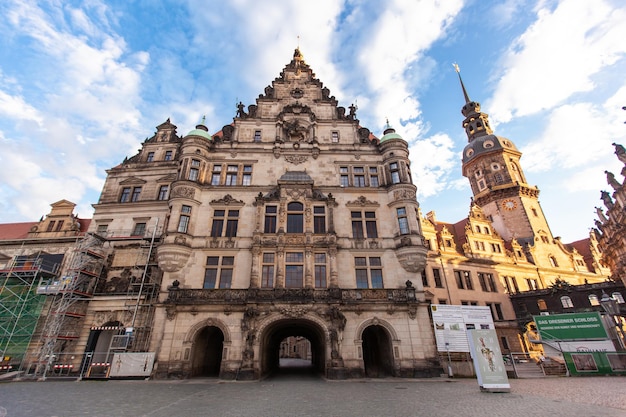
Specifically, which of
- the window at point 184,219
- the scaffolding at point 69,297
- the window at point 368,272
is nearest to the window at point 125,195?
the scaffolding at point 69,297

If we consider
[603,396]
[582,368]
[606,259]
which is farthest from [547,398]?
[606,259]

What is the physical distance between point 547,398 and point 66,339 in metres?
27.6

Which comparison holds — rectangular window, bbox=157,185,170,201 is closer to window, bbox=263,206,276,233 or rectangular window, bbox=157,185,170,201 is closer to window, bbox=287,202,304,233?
window, bbox=263,206,276,233

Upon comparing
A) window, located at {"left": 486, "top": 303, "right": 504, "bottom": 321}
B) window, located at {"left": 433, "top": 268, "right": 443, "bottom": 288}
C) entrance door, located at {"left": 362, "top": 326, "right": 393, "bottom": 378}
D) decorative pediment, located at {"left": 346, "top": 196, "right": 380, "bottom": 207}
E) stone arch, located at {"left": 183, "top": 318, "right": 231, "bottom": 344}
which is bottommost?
entrance door, located at {"left": 362, "top": 326, "right": 393, "bottom": 378}

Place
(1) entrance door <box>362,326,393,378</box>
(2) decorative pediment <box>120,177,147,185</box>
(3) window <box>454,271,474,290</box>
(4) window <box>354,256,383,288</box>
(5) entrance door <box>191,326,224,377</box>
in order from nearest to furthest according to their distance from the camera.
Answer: (5) entrance door <box>191,326,224,377</box> < (1) entrance door <box>362,326,393,378</box> < (4) window <box>354,256,383,288</box> < (2) decorative pediment <box>120,177,147,185</box> < (3) window <box>454,271,474,290</box>

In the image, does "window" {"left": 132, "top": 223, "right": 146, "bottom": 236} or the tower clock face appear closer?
"window" {"left": 132, "top": 223, "right": 146, "bottom": 236}

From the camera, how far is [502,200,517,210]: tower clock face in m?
50.4

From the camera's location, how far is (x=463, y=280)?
3525 cm

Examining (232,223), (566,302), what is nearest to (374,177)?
(232,223)

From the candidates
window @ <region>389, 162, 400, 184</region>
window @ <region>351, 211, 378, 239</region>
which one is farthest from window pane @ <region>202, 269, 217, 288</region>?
window @ <region>389, 162, 400, 184</region>

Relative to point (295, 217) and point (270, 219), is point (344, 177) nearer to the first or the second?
point (295, 217)

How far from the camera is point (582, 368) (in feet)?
56.1

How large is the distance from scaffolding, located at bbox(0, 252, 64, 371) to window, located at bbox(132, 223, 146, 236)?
5971 millimetres

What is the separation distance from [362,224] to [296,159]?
8.02m
